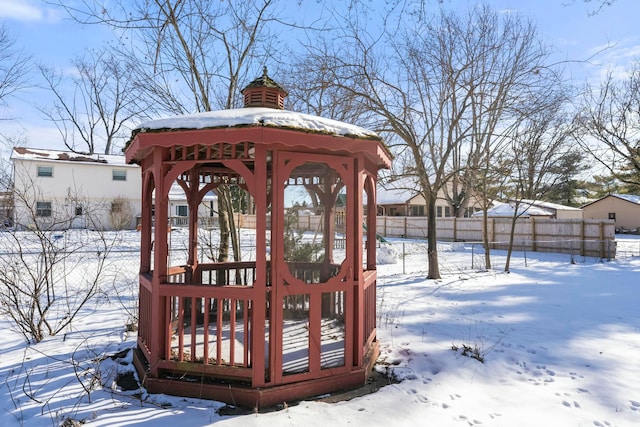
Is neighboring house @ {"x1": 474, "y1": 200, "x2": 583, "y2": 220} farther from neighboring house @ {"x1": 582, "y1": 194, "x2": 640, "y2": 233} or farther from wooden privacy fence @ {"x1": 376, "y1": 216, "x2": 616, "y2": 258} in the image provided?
neighboring house @ {"x1": 582, "y1": 194, "x2": 640, "y2": 233}

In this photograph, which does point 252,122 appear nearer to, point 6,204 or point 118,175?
point 6,204

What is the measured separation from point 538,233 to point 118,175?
28230 millimetres

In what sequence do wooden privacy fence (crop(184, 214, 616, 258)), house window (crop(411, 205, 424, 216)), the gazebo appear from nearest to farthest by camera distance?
1. the gazebo
2. wooden privacy fence (crop(184, 214, 616, 258))
3. house window (crop(411, 205, 424, 216))

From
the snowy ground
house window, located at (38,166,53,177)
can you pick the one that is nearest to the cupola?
the snowy ground

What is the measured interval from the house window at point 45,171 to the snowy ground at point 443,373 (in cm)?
2407

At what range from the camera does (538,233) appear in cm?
1967

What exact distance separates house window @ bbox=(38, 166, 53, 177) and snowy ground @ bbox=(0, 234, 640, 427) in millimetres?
24065

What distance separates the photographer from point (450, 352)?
15.8 ft

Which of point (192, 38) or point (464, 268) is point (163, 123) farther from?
point (464, 268)

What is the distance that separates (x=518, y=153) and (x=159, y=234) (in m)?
12.1

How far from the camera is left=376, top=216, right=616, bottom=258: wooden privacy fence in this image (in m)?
16.5

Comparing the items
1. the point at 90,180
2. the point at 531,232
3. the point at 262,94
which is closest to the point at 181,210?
the point at 90,180

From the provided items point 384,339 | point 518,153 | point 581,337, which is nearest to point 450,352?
point 384,339

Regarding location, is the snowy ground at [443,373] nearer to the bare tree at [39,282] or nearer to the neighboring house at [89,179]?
the bare tree at [39,282]
